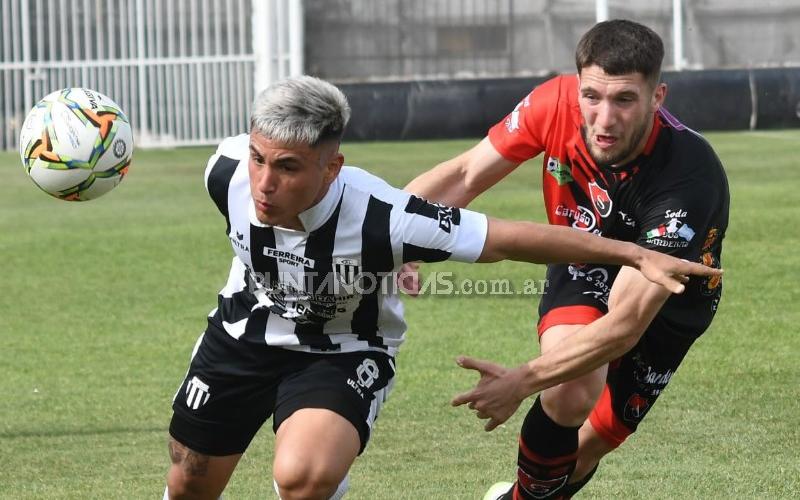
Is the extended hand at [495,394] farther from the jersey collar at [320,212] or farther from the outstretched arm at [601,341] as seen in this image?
the jersey collar at [320,212]

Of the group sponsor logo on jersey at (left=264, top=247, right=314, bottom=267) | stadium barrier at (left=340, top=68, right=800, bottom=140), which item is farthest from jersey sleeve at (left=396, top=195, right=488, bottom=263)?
stadium barrier at (left=340, top=68, right=800, bottom=140)

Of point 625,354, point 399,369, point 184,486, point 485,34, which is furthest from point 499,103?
point 184,486

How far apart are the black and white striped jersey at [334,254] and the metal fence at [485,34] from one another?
19.9 m

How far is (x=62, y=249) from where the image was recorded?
41.6 ft

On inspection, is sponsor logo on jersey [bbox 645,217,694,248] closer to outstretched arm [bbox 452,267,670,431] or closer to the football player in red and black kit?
the football player in red and black kit

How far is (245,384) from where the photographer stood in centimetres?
504

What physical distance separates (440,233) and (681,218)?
3.65 ft

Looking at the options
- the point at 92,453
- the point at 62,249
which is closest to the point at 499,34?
the point at 62,249

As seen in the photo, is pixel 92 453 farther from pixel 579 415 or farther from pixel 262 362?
pixel 579 415

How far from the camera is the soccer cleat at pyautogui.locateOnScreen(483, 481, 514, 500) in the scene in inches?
229

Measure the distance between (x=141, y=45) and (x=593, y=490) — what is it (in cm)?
1911

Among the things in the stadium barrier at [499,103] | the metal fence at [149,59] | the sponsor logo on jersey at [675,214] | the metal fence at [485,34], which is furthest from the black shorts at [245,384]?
the metal fence at [485,34]

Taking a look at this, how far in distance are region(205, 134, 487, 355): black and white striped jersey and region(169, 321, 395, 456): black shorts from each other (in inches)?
1.9

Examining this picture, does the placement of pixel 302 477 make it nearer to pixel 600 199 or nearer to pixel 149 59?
pixel 600 199
